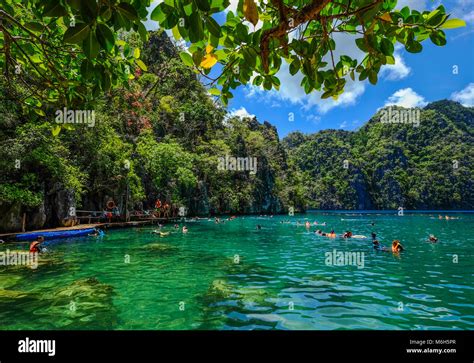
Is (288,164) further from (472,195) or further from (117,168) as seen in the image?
(117,168)

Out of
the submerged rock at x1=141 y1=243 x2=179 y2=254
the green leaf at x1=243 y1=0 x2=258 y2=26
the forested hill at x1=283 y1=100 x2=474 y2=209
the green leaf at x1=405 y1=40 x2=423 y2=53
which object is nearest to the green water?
the submerged rock at x1=141 y1=243 x2=179 y2=254

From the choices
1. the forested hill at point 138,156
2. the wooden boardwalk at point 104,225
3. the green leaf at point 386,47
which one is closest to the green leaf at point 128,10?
the green leaf at point 386,47

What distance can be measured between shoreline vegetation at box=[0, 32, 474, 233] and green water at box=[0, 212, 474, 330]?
4.76 m

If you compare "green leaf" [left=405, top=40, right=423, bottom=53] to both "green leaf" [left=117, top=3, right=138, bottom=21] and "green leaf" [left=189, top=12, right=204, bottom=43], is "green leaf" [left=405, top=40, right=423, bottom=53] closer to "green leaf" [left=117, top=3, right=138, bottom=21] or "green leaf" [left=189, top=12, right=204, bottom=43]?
"green leaf" [left=189, top=12, right=204, bottom=43]

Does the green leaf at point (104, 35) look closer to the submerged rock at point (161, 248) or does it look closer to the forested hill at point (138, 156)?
the forested hill at point (138, 156)

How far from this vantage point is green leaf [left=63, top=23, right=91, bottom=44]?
4.64 ft

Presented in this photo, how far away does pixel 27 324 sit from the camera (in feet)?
22.4

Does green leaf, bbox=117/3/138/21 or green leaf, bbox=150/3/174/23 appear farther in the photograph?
green leaf, bbox=150/3/174/23

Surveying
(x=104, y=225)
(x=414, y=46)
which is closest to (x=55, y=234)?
(x=104, y=225)

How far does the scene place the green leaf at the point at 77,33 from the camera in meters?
1.41

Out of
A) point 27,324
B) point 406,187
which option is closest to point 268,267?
point 27,324

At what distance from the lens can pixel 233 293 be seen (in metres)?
9.35

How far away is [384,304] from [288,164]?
107540mm

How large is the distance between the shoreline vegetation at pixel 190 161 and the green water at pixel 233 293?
4757 mm
